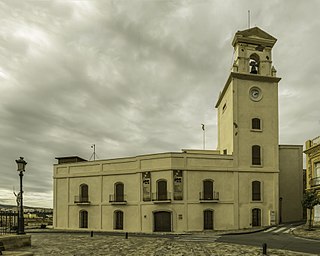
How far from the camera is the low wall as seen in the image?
15.6m

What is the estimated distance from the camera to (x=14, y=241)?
16.6m

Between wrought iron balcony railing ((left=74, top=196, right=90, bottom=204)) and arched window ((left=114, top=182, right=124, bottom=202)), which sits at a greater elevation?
arched window ((left=114, top=182, right=124, bottom=202))

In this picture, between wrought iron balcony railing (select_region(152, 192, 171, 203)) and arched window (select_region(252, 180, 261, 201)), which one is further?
arched window (select_region(252, 180, 261, 201))

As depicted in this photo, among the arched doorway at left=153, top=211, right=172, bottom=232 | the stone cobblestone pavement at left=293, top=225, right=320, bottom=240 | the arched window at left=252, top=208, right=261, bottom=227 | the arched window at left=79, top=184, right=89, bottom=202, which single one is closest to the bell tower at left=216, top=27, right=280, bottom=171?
the arched window at left=252, top=208, right=261, bottom=227

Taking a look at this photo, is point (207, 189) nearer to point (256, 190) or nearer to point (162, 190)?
point (162, 190)

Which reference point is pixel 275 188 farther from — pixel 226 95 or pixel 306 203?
pixel 226 95

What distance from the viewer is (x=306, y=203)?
2992 centimetres

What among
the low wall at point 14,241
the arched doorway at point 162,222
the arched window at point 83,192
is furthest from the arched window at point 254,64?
the low wall at point 14,241

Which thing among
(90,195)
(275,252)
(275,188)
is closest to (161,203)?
(90,195)

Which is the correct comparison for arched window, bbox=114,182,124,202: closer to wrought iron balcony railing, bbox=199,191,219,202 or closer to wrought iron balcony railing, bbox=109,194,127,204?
wrought iron balcony railing, bbox=109,194,127,204

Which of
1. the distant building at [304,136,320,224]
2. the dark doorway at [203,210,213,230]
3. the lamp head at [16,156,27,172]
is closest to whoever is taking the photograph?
the lamp head at [16,156,27,172]

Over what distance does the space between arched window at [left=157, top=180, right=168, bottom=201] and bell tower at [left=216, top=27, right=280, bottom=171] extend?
7.81 meters

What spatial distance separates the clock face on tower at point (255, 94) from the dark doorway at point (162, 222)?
15.3 metres

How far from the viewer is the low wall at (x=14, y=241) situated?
51.3 ft
